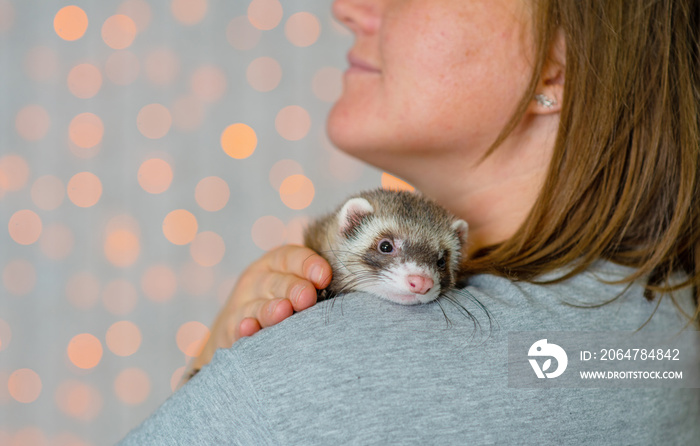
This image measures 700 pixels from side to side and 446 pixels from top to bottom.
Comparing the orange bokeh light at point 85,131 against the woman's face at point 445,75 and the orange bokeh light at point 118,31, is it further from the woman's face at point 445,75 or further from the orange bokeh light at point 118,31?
the woman's face at point 445,75

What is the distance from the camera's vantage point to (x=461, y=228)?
1264 millimetres

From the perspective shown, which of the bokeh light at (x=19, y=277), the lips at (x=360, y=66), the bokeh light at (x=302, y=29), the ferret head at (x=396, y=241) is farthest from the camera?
the bokeh light at (x=302, y=29)

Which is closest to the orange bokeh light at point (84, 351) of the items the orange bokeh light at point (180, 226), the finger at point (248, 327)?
the orange bokeh light at point (180, 226)

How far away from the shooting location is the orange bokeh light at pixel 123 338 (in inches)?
130

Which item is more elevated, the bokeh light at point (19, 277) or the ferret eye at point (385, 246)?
the ferret eye at point (385, 246)

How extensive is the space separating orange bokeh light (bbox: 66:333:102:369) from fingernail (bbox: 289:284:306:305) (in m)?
2.65

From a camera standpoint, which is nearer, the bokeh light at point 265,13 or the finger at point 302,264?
the finger at point 302,264

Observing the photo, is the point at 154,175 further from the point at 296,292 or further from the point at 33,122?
the point at 296,292

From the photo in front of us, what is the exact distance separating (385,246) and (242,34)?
8.38 ft

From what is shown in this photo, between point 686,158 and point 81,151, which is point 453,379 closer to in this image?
point 686,158

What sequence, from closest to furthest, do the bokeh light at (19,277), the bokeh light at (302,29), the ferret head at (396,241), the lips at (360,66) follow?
1. the ferret head at (396,241)
2. the lips at (360,66)
3. the bokeh light at (19,277)
4. the bokeh light at (302,29)

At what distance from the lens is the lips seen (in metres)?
1.41

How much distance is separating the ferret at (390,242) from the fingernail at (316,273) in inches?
3.5

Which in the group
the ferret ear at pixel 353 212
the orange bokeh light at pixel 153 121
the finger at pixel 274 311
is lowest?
the finger at pixel 274 311
